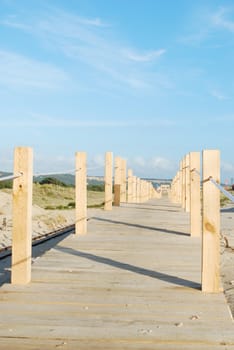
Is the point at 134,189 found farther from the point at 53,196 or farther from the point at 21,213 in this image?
the point at 53,196

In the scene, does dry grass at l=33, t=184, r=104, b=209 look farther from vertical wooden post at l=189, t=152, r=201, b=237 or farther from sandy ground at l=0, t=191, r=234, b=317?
vertical wooden post at l=189, t=152, r=201, b=237

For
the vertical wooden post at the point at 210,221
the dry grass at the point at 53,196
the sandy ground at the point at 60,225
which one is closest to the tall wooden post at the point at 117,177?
the sandy ground at the point at 60,225

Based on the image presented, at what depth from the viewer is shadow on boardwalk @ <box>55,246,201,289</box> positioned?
3680 mm

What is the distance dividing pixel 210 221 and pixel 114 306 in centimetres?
96

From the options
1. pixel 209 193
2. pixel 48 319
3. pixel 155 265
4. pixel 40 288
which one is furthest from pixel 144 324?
pixel 155 265

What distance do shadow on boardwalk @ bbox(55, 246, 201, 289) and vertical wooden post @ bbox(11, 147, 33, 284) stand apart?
1035mm

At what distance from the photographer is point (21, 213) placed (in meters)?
3.52

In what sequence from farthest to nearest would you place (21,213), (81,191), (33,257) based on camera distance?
(33,257)
(81,191)
(21,213)

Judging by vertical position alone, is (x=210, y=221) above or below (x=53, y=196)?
below

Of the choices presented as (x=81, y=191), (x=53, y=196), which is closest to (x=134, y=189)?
(x=81, y=191)

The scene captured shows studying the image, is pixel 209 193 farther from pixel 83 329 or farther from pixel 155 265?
pixel 83 329

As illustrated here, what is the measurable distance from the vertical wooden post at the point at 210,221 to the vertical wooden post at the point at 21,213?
127cm

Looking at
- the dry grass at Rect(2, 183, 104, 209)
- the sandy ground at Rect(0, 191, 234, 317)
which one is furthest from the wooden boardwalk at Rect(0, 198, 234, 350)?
the dry grass at Rect(2, 183, 104, 209)

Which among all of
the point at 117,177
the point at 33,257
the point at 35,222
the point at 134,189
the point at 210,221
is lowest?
the point at 33,257
